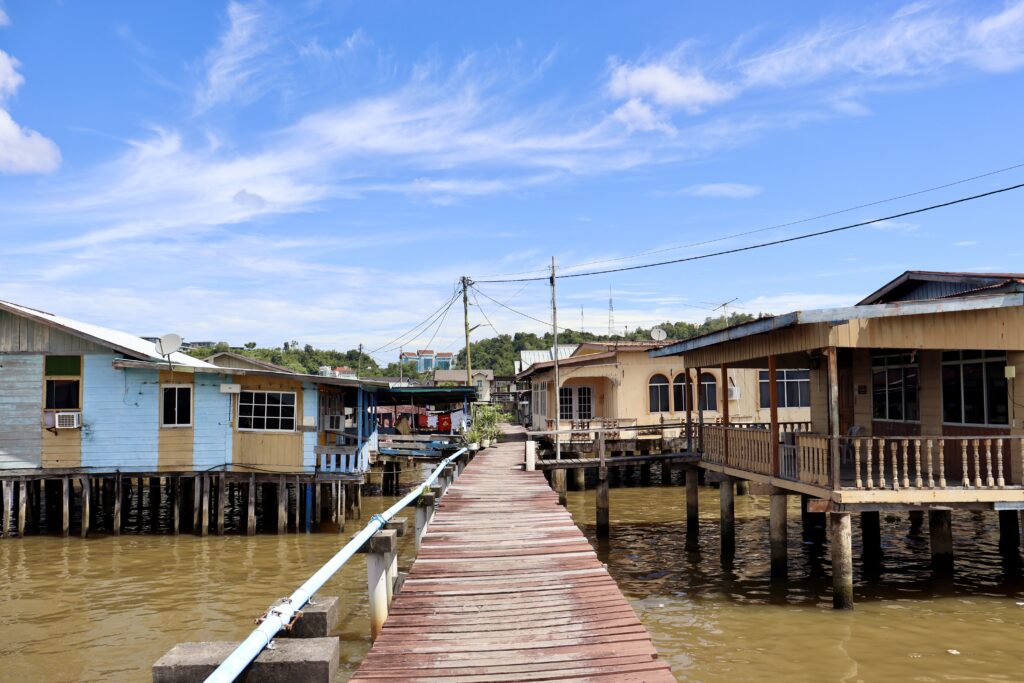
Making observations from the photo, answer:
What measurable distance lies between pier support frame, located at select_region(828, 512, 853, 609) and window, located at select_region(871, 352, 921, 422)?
Answer: 454cm

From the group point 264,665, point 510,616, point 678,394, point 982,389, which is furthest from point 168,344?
point 264,665

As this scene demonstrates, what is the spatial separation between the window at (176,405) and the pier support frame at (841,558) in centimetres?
1696

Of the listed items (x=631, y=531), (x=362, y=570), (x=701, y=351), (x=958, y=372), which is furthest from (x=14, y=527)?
(x=958, y=372)

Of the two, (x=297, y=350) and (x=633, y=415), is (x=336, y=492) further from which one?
(x=297, y=350)

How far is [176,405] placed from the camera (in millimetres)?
21344

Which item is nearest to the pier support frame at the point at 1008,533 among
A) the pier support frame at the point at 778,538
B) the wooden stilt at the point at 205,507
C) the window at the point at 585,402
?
the pier support frame at the point at 778,538

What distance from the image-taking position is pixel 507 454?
21828mm

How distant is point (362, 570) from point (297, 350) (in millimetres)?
97099

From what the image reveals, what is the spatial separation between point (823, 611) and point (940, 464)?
9.64 feet

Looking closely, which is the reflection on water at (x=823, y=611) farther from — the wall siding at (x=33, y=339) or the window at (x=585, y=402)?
the wall siding at (x=33, y=339)

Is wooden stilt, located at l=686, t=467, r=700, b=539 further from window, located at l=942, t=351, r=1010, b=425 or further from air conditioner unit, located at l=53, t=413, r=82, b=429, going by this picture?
air conditioner unit, located at l=53, t=413, r=82, b=429

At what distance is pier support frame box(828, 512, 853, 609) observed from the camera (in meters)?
11.4

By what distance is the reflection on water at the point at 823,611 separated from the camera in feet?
32.4

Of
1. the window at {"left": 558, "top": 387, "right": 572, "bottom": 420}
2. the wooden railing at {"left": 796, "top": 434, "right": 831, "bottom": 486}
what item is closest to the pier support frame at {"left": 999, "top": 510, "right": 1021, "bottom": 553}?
the wooden railing at {"left": 796, "top": 434, "right": 831, "bottom": 486}
